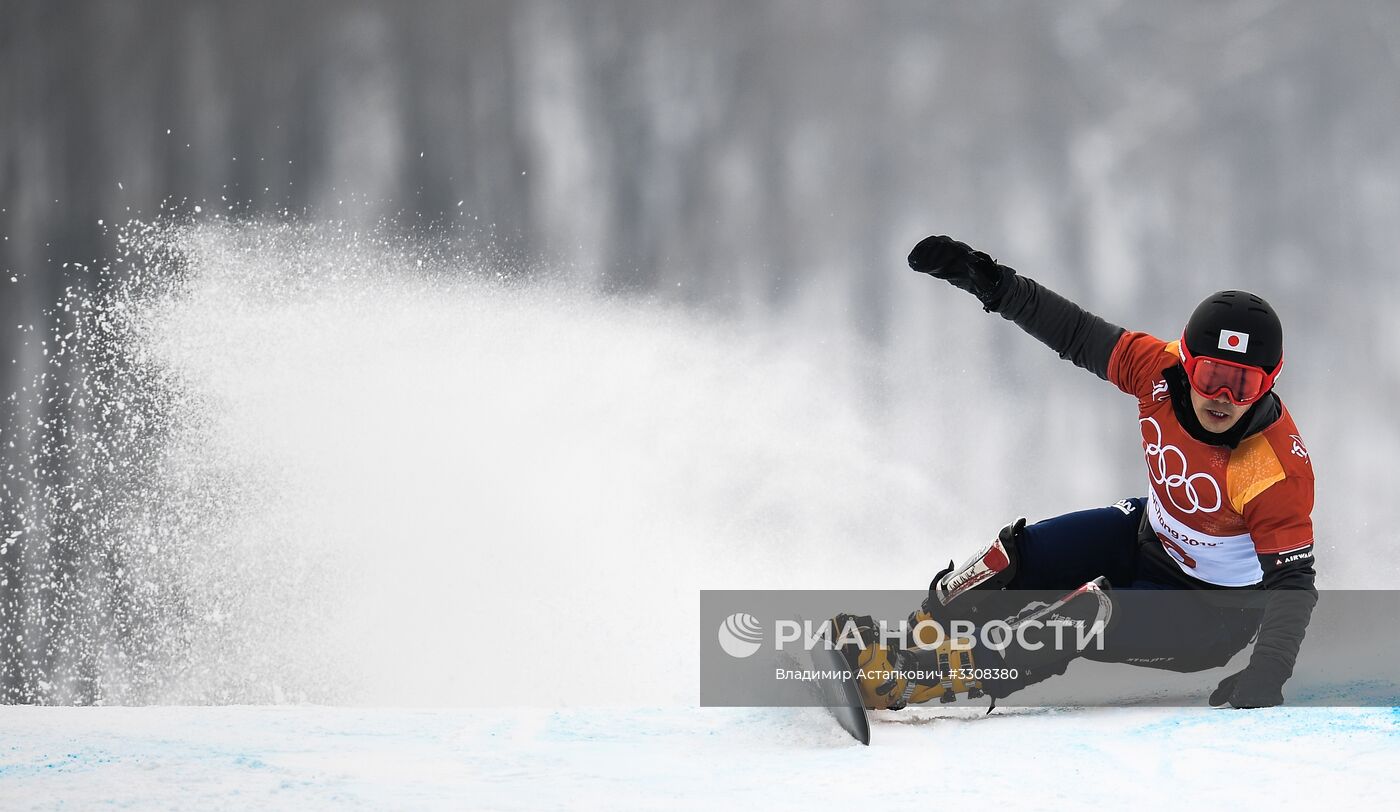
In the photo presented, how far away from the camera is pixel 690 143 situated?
→ 4309mm

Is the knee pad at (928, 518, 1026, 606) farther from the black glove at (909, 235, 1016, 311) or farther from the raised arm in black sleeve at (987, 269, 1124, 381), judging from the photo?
the black glove at (909, 235, 1016, 311)

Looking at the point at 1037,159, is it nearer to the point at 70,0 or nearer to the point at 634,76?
the point at 634,76

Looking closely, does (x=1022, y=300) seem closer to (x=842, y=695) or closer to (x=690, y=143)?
(x=842, y=695)

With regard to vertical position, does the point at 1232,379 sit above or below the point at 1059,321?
below

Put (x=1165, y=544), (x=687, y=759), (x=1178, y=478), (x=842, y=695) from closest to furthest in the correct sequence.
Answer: (x=687, y=759)
(x=842, y=695)
(x=1178, y=478)
(x=1165, y=544)

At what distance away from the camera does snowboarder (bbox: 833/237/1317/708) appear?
178 centimetres

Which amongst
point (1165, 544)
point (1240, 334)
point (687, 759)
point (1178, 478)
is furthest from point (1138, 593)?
point (687, 759)

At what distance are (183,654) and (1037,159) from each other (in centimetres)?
427

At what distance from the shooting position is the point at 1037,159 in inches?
167

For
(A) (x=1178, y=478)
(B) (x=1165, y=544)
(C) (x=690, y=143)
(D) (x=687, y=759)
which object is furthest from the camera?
(C) (x=690, y=143)

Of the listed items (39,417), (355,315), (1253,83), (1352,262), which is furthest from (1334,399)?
(39,417)

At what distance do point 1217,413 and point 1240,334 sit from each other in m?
0.15

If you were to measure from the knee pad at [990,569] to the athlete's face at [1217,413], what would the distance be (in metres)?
0.40

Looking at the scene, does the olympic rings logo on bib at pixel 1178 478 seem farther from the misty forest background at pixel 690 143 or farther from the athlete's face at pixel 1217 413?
the misty forest background at pixel 690 143
